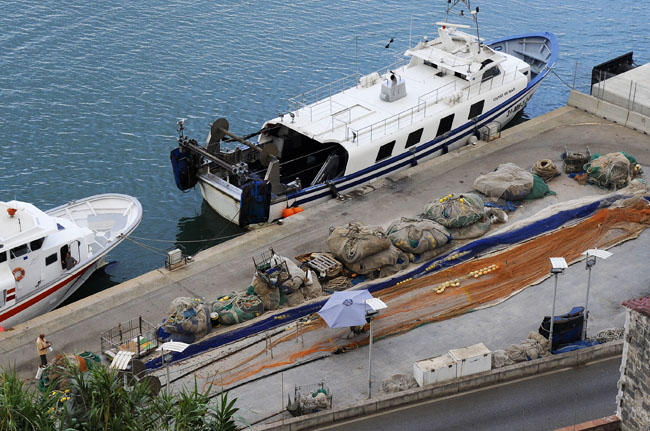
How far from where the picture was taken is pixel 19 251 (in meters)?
31.7

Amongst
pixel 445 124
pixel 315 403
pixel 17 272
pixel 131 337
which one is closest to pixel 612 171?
pixel 445 124

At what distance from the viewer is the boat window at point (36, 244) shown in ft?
105

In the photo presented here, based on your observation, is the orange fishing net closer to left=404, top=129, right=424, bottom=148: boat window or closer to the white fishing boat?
the white fishing boat

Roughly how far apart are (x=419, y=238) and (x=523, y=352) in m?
6.92

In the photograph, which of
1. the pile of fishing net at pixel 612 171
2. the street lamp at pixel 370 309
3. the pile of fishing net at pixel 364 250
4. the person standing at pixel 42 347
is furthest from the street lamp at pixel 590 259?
the person standing at pixel 42 347

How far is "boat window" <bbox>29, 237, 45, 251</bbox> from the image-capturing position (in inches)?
1259

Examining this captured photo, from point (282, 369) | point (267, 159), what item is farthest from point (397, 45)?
point (282, 369)

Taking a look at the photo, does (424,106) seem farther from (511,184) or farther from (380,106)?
(511,184)

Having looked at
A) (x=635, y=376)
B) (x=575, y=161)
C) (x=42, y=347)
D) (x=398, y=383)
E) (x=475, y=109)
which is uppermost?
(x=635, y=376)

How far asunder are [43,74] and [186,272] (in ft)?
69.2

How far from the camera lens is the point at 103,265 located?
36.4 m

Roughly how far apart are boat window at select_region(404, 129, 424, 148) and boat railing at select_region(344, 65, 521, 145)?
1.43 feet

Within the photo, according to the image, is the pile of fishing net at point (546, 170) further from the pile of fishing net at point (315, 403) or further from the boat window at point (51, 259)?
the boat window at point (51, 259)

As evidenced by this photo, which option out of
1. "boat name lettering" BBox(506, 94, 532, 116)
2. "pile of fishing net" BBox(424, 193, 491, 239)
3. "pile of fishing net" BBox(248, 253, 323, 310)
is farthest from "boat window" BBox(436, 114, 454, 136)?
"pile of fishing net" BBox(248, 253, 323, 310)
